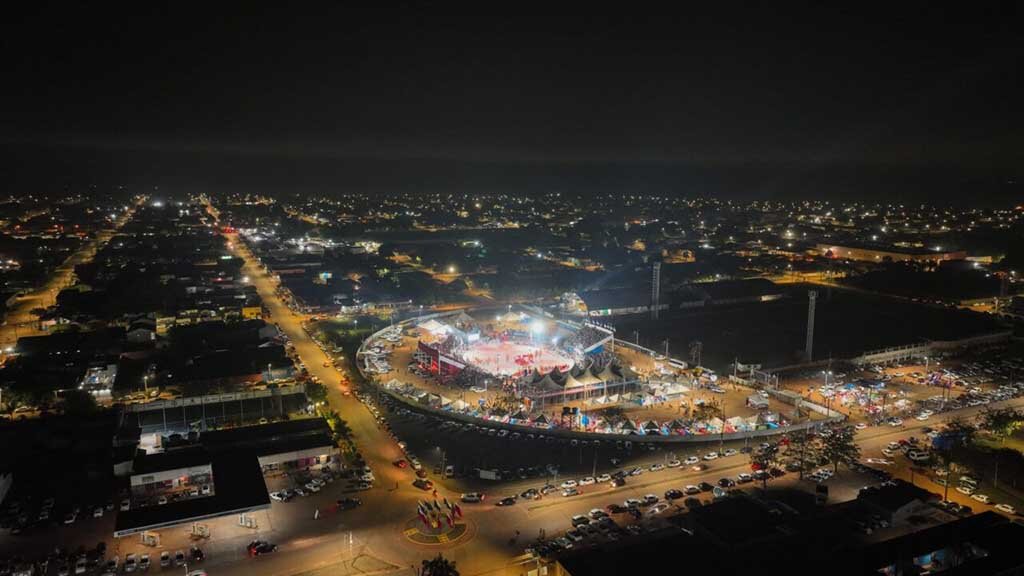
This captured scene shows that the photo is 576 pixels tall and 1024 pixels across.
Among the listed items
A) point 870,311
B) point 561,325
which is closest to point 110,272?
point 561,325


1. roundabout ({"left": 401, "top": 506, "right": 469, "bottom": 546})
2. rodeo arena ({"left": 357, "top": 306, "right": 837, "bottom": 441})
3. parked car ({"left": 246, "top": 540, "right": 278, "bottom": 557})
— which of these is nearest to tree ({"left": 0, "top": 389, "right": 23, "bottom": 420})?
rodeo arena ({"left": 357, "top": 306, "right": 837, "bottom": 441})

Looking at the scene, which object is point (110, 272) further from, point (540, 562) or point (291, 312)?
point (540, 562)

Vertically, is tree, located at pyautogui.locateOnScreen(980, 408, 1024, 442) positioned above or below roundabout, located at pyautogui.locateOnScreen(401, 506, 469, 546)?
above

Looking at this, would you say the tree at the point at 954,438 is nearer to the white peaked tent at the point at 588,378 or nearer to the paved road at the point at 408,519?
the paved road at the point at 408,519

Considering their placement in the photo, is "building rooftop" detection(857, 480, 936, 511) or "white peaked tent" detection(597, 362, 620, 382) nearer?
"building rooftop" detection(857, 480, 936, 511)

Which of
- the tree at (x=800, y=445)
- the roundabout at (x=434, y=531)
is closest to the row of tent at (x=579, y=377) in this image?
the tree at (x=800, y=445)

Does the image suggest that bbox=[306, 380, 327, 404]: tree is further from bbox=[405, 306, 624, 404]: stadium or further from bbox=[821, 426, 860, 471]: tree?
bbox=[821, 426, 860, 471]: tree

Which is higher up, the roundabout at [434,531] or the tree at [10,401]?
the tree at [10,401]
